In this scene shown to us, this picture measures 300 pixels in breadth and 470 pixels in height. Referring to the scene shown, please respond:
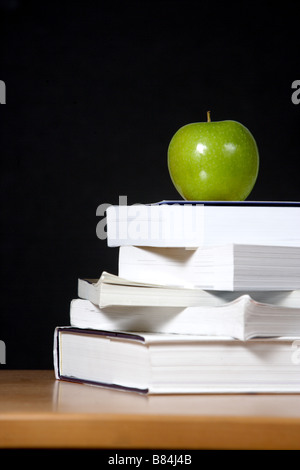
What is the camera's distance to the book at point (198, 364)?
93 centimetres

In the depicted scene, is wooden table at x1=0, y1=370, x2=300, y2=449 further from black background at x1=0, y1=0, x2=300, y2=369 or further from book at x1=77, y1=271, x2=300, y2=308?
black background at x1=0, y1=0, x2=300, y2=369

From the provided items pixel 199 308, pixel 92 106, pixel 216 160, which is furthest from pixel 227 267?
pixel 92 106

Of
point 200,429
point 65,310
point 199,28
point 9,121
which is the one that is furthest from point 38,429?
point 199,28

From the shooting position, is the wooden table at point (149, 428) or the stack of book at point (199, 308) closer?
the wooden table at point (149, 428)

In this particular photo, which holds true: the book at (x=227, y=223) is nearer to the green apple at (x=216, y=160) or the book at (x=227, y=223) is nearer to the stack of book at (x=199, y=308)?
the stack of book at (x=199, y=308)

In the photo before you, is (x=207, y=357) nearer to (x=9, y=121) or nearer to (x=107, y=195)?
(x=107, y=195)

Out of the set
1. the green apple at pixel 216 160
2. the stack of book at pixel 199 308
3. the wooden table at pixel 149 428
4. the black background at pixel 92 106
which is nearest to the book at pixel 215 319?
the stack of book at pixel 199 308

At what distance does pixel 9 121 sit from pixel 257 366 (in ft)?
3.65

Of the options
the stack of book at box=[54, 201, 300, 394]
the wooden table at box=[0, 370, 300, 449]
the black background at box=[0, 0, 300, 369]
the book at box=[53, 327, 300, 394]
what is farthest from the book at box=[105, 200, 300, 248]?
the black background at box=[0, 0, 300, 369]

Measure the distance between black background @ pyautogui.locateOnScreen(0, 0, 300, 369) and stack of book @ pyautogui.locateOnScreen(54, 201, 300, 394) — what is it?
80cm

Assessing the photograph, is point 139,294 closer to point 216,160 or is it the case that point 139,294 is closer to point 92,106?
point 216,160

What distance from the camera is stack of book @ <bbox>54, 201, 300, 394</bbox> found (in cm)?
94

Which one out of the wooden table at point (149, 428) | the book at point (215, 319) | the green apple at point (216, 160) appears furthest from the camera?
the green apple at point (216, 160)

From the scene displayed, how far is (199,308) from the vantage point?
3.17ft
